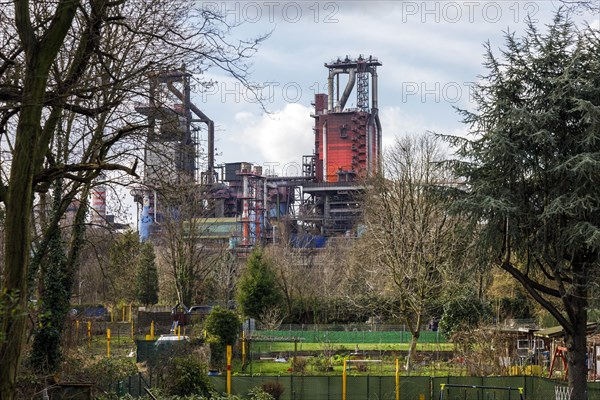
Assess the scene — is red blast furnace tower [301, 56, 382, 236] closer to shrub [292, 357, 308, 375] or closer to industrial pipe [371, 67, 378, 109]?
industrial pipe [371, 67, 378, 109]

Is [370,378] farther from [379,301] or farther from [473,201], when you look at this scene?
[379,301]

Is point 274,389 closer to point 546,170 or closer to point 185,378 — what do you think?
point 185,378

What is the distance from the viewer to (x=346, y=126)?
391ft

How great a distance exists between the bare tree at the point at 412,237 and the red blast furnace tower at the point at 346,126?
77.3 meters

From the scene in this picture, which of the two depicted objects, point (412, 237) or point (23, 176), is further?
point (412, 237)

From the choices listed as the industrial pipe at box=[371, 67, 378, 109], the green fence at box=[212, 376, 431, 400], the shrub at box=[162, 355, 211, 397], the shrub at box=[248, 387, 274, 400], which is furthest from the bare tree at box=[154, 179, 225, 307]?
the industrial pipe at box=[371, 67, 378, 109]

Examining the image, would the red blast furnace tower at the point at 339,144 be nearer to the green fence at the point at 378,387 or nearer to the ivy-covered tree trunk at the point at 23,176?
the green fence at the point at 378,387

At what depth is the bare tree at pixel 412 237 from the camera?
1357 inches

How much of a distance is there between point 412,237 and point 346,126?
274ft

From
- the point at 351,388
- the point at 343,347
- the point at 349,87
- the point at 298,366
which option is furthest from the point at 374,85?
the point at 351,388

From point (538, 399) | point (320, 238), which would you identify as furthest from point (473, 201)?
point (320, 238)

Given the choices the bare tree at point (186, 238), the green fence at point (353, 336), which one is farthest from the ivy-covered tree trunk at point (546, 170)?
the bare tree at point (186, 238)

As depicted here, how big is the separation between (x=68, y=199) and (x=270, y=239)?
325 ft

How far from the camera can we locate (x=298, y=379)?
2558cm
